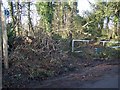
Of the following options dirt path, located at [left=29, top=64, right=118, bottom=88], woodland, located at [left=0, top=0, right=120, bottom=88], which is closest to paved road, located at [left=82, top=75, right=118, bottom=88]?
dirt path, located at [left=29, top=64, right=118, bottom=88]

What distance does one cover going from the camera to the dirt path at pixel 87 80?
609cm

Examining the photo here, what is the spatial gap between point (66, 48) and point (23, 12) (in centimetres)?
259

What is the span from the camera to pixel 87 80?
6.60 metres

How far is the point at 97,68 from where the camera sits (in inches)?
318

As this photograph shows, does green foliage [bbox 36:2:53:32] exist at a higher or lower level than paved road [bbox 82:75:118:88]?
higher

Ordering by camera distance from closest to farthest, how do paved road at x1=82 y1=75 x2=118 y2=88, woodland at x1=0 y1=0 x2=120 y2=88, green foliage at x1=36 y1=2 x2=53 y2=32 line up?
paved road at x1=82 y1=75 x2=118 y2=88
woodland at x1=0 y1=0 x2=120 y2=88
green foliage at x1=36 y1=2 x2=53 y2=32

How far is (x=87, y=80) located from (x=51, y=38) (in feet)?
11.4

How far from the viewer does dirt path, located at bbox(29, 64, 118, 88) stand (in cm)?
609

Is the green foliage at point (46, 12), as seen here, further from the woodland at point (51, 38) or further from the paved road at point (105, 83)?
the paved road at point (105, 83)

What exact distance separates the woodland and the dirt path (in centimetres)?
37

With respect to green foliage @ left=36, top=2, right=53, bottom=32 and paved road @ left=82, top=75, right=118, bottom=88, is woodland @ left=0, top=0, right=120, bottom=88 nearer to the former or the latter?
green foliage @ left=36, top=2, right=53, bottom=32

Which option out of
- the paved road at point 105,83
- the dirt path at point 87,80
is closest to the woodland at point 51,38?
the dirt path at point 87,80

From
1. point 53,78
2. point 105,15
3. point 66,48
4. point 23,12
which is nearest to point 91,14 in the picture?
point 105,15

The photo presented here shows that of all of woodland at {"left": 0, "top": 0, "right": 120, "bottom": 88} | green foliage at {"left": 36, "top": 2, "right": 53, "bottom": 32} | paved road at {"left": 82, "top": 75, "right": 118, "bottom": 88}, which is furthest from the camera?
green foliage at {"left": 36, "top": 2, "right": 53, "bottom": 32}
